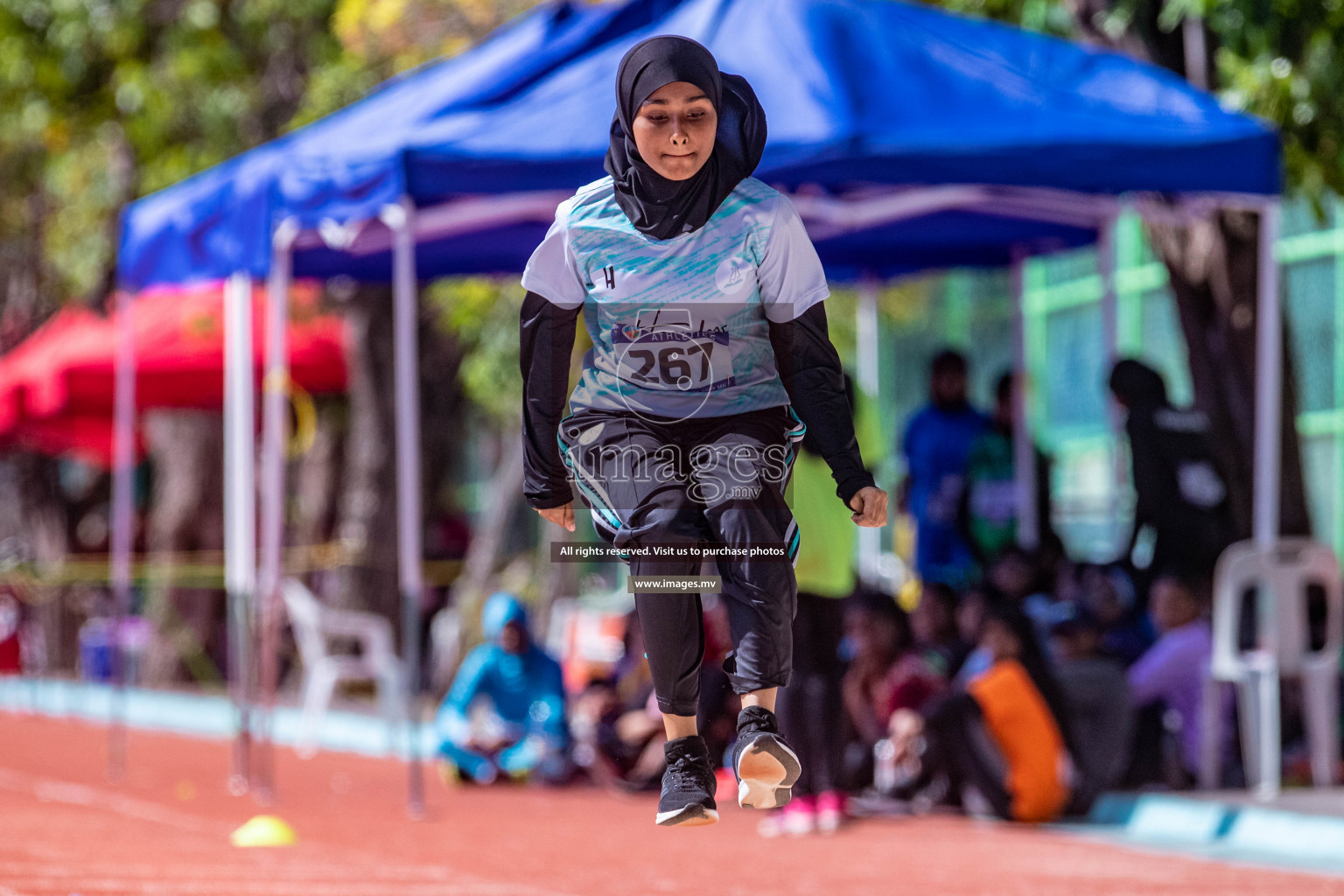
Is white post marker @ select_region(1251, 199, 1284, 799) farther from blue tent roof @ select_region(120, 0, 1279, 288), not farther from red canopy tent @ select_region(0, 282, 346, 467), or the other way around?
red canopy tent @ select_region(0, 282, 346, 467)

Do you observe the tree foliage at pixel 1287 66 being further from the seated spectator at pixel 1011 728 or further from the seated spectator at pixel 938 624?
the seated spectator at pixel 1011 728

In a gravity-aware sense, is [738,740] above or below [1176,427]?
below

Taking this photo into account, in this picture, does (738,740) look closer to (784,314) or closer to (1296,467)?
(784,314)

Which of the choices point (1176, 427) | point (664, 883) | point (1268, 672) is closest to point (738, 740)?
point (664, 883)

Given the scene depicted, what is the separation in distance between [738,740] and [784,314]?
32.6 inches

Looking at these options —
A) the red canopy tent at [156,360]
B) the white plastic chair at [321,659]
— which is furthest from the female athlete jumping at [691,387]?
the red canopy tent at [156,360]

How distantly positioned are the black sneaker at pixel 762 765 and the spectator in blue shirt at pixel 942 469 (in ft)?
25.9

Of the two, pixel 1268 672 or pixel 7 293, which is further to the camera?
pixel 7 293

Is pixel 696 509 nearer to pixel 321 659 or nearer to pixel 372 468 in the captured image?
pixel 321 659

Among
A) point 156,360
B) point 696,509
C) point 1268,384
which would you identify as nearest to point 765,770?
point 696,509

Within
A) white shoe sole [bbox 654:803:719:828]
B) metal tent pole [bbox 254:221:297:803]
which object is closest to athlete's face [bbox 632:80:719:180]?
white shoe sole [bbox 654:803:719:828]

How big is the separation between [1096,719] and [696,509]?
5.86m

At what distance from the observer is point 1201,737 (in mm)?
9820

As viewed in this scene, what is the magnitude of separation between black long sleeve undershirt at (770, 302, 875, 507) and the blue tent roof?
451 centimetres
